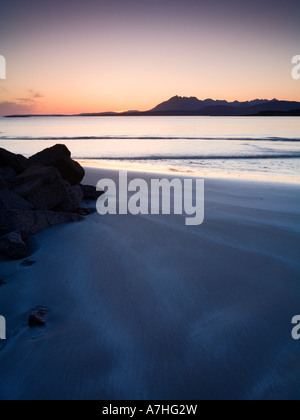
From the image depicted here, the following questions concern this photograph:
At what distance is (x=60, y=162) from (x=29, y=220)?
221 centimetres

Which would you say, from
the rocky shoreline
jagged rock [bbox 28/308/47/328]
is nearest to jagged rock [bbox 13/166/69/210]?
the rocky shoreline

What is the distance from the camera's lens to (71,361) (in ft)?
6.88

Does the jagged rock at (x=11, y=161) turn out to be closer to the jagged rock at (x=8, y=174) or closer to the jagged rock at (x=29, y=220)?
the jagged rock at (x=8, y=174)

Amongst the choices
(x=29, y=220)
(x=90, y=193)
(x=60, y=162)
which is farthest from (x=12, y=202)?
(x=60, y=162)

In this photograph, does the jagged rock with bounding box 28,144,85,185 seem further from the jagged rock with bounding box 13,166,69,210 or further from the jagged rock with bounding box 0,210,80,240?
the jagged rock with bounding box 0,210,80,240

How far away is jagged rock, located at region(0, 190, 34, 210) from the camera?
4.00 meters

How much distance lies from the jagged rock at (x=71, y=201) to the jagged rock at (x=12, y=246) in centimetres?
134

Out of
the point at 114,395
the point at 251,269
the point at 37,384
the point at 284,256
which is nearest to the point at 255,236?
the point at 284,256

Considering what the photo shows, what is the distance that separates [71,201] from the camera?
4934 millimetres

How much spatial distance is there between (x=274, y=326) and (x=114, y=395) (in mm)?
1325

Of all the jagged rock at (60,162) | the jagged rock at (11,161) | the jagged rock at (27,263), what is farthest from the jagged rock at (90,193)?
the jagged rock at (27,263)

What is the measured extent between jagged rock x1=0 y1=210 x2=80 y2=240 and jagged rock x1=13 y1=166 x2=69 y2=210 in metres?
0.24
